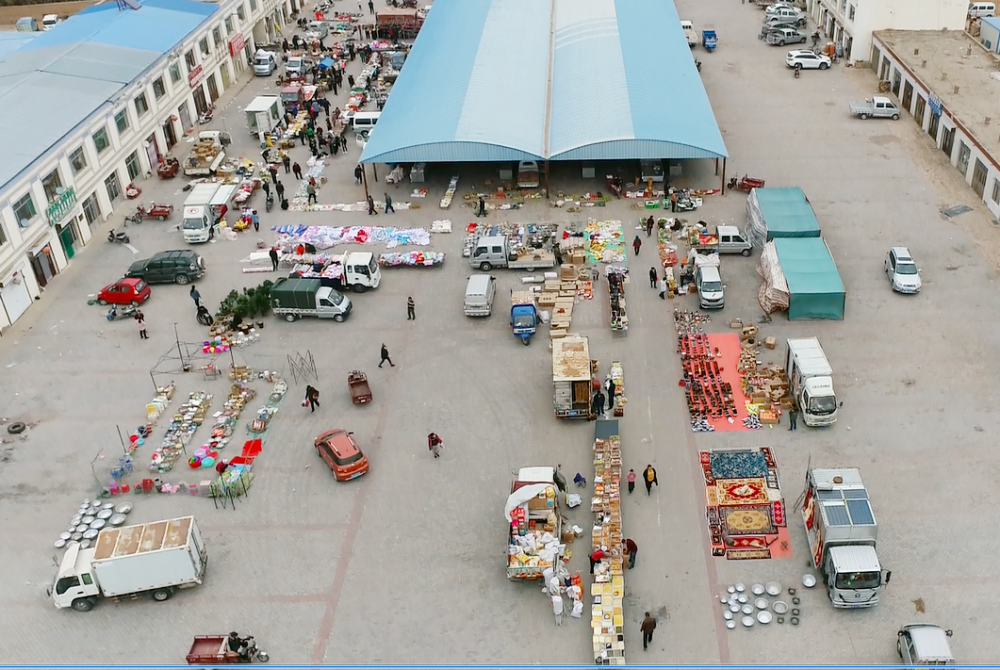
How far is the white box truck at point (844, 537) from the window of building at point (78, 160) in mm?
37965

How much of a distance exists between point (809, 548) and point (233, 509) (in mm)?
17955

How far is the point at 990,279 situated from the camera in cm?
4016

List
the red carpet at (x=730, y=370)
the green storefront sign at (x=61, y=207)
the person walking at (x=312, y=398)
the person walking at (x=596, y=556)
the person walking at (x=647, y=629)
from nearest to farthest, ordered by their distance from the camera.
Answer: the person walking at (x=647, y=629) < the person walking at (x=596, y=556) < the red carpet at (x=730, y=370) < the person walking at (x=312, y=398) < the green storefront sign at (x=61, y=207)

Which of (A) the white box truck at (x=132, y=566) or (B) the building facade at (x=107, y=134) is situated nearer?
(A) the white box truck at (x=132, y=566)

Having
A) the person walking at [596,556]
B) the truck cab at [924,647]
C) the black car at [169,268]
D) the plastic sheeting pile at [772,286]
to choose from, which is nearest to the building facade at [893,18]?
the plastic sheeting pile at [772,286]

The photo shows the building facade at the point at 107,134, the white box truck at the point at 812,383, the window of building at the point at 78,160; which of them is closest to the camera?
the white box truck at the point at 812,383

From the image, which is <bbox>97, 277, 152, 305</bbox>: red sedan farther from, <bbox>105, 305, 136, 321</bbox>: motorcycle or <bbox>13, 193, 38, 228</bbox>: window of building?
<bbox>13, 193, 38, 228</bbox>: window of building

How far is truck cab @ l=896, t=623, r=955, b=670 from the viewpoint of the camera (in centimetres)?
2327

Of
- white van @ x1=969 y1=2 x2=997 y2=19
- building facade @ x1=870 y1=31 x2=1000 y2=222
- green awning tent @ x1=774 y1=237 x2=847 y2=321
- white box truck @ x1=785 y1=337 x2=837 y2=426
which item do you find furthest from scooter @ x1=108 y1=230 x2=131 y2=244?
white van @ x1=969 y1=2 x2=997 y2=19

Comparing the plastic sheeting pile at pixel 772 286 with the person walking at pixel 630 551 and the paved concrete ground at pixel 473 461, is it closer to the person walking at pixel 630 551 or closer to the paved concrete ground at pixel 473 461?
the paved concrete ground at pixel 473 461

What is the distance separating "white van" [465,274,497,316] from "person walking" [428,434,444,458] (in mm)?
8196

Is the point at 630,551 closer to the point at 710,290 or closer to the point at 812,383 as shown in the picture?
the point at 812,383

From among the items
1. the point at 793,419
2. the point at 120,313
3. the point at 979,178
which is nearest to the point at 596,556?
the point at 793,419

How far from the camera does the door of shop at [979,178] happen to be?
46.2 metres
